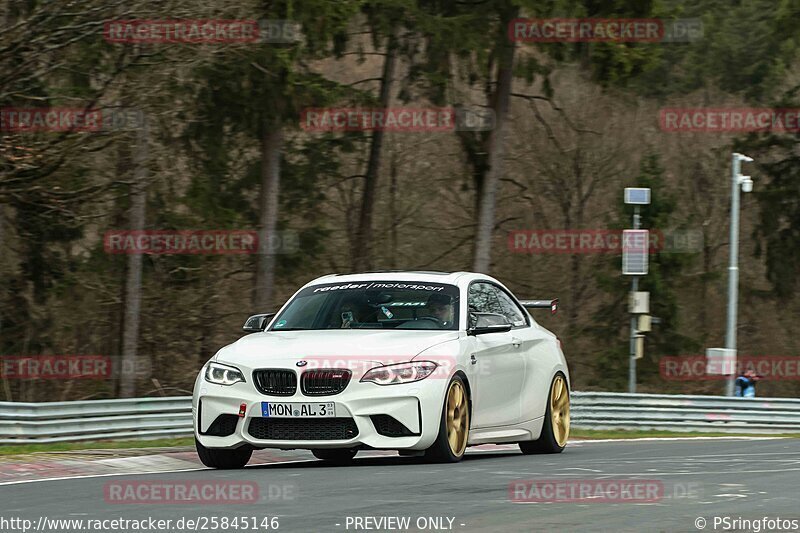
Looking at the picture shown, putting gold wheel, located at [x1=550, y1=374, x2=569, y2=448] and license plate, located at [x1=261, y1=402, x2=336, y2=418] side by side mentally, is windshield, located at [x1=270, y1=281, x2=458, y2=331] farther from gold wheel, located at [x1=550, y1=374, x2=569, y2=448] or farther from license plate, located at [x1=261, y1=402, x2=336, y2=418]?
gold wheel, located at [x1=550, y1=374, x2=569, y2=448]

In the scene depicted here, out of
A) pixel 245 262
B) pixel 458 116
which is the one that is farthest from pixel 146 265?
pixel 458 116

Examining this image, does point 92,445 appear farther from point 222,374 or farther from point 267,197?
point 267,197

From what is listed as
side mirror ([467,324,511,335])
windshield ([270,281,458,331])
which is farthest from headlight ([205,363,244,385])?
side mirror ([467,324,511,335])

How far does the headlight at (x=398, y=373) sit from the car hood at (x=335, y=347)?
0.06 m

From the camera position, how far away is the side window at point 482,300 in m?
13.3

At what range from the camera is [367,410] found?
38.0 feet

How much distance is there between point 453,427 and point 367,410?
936mm

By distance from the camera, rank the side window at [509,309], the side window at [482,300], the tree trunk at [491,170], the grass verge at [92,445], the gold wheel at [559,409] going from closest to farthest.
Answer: the side window at [482,300] < the side window at [509,309] < the gold wheel at [559,409] < the grass verge at [92,445] < the tree trunk at [491,170]

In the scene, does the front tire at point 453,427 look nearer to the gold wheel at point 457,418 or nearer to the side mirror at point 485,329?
the gold wheel at point 457,418

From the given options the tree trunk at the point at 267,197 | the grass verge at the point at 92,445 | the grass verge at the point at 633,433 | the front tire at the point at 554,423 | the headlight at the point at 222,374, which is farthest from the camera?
the tree trunk at the point at 267,197

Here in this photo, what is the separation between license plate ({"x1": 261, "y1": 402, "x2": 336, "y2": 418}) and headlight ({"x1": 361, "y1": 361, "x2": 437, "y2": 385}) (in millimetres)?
341

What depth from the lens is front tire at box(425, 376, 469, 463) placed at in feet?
39.1

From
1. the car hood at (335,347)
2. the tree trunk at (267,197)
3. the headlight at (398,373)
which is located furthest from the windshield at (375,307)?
the tree trunk at (267,197)

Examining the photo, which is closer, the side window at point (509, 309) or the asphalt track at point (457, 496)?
the asphalt track at point (457, 496)
